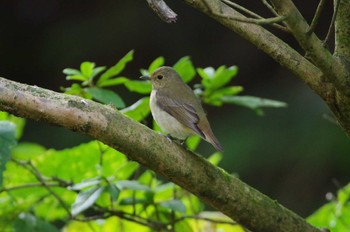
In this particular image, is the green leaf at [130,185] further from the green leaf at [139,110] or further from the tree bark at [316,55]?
the tree bark at [316,55]

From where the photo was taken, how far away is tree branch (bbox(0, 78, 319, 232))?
89.2 inches

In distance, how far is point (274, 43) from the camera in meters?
2.39

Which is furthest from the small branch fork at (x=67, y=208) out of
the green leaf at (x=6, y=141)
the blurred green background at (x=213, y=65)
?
the blurred green background at (x=213, y=65)

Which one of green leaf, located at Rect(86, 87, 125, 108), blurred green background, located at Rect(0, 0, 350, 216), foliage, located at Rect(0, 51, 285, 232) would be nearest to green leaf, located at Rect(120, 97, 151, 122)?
foliage, located at Rect(0, 51, 285, 232)

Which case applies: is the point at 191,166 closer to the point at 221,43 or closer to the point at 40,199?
the point at 40,199

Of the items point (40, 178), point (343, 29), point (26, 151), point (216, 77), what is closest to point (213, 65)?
point (26, 151)

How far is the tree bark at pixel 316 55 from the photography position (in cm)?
221

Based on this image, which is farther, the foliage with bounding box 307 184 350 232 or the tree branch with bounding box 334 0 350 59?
the foliage with bounding box 307 184 350 232

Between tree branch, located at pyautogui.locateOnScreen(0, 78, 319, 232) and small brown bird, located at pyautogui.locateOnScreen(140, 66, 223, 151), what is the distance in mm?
741

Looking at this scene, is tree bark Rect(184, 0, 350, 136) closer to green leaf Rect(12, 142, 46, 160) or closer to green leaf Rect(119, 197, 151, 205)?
green leaf Rect(119, 197, 151, 205)

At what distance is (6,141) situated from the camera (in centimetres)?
271

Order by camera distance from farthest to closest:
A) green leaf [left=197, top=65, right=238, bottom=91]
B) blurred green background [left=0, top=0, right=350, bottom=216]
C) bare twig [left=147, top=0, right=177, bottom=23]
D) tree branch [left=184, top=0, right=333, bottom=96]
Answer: blurred green background [left=0, top=0, right=350, bottom=216]
green leaf [left=197, top=65, right=238, bottom=91]
tree branch [left=184, top=0, right=333, bottom=96]
bare twig [left=147, top=0, right=177, bottom=23]

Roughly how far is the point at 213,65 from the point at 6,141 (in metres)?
5.57

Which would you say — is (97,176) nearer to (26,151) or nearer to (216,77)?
(216,77)
